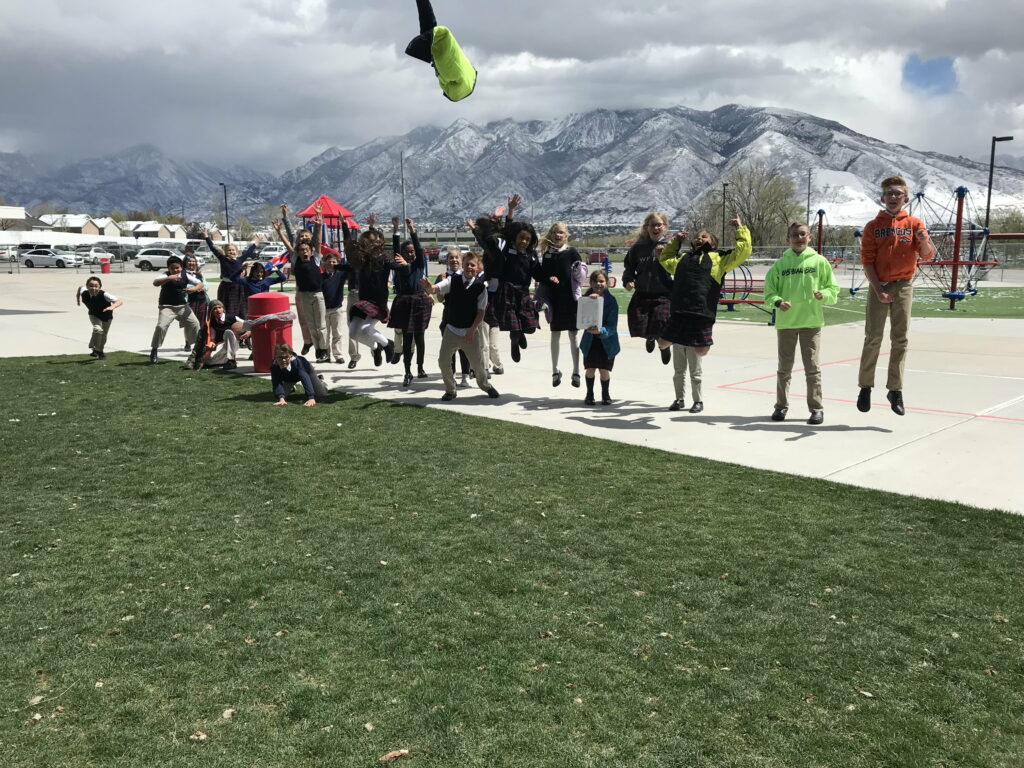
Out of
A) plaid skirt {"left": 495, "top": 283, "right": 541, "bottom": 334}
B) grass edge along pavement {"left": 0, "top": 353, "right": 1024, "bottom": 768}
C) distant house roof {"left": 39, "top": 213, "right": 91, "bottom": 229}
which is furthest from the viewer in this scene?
distant house roof {"left": 39, "top": 213, "right": 91, "bottom": 229}

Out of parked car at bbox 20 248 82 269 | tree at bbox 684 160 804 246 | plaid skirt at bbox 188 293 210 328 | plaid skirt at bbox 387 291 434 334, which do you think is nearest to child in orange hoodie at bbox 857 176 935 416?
plaid skirt at bbox 387 291 434 334

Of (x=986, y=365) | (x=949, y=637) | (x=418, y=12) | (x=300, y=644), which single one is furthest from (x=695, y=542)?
(x=986, y=365)

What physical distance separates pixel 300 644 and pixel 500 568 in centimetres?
129

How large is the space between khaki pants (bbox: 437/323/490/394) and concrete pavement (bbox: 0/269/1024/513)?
279 mm

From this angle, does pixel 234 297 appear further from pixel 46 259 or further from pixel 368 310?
pixel 46 259

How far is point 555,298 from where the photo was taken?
32.2 feet

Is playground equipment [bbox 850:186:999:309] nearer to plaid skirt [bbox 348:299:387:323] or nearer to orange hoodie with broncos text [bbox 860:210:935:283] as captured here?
orange hoodie with broncos text [bbox 860:210:935:283]

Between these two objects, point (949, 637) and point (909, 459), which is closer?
point (949, 637)

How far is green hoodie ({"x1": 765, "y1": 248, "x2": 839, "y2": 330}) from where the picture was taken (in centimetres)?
820

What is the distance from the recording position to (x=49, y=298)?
28031 millimetres

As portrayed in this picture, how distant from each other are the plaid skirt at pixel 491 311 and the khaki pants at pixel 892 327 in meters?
4.16

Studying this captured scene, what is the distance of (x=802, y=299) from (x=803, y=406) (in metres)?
1.50

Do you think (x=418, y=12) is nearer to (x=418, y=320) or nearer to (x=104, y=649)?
(x=104, y=649)

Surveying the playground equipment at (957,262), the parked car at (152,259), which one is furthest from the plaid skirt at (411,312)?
the parked car at (152,259)
